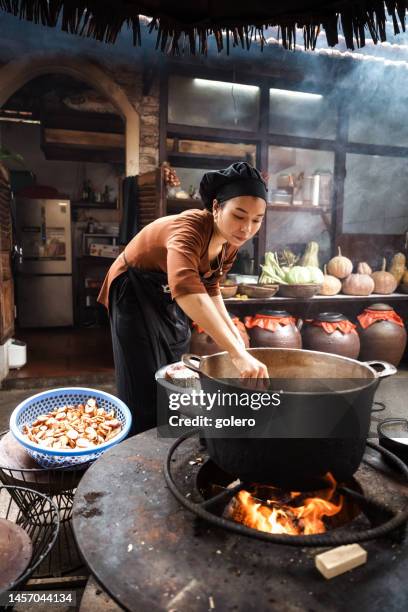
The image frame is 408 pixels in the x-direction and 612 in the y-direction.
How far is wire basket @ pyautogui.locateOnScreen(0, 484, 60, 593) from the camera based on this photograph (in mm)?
1475

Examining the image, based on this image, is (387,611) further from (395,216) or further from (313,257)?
(395,216)

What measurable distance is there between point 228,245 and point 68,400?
1467mm

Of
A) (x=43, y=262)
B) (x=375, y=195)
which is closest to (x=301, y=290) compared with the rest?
(x=375, y=195)

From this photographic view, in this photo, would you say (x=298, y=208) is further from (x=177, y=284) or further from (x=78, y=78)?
(x=177, y=284)

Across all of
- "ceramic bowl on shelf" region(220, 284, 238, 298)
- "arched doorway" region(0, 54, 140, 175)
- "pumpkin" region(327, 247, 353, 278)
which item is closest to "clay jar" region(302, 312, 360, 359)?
"pumpkin" region(327, 247, 353, 278)

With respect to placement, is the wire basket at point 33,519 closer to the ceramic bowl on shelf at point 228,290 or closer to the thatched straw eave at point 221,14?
the thatched straw eave at point 221,14

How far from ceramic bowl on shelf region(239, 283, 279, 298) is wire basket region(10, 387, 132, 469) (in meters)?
3.32

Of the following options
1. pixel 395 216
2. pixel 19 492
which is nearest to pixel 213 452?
pixel 19 492

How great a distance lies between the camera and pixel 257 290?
574cm

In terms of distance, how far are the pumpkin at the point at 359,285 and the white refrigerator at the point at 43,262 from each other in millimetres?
6049

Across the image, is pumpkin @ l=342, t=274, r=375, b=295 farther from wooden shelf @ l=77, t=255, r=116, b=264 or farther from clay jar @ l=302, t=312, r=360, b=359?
wooden shelf @ l=77, t=255, r=116, b=264

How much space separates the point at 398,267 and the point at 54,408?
18.9 feet

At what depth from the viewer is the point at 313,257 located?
642cm

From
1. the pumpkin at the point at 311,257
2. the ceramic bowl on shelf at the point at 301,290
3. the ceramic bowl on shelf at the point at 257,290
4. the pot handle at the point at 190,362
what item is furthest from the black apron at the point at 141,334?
the pumpkin at the point at 311,257
